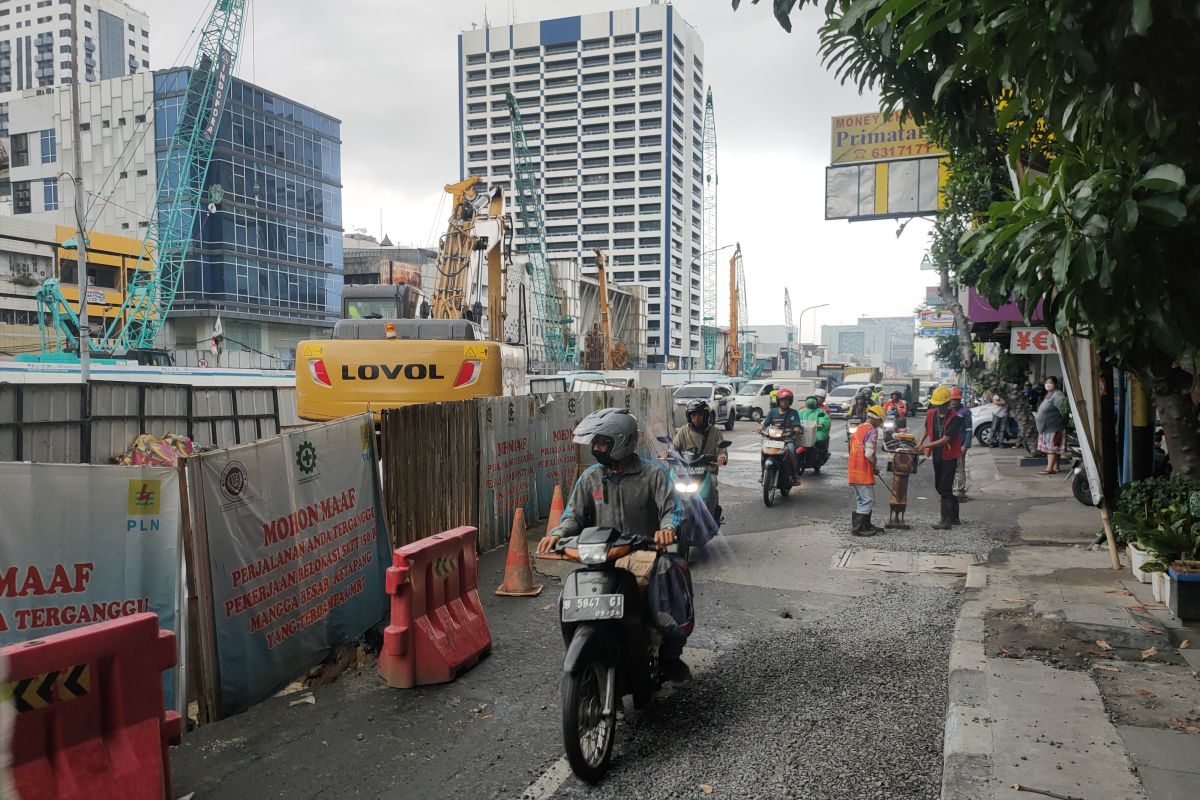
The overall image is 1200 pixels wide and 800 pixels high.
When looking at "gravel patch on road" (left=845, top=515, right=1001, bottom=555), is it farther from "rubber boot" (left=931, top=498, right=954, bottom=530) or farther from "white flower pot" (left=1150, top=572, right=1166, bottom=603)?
"white flower pot" (left=1150, top=572, right=1166, bottom=603)

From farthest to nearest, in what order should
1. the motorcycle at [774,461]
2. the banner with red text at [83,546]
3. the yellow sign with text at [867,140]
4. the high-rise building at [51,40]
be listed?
the high-rise building at [51,40]
the yellow sign with text at [867,140]
the motorcycle at [774,461]
the banner with red text at [83,546]

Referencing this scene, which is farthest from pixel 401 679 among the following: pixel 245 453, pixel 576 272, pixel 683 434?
pixel 576 272

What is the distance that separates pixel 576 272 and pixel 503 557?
78.3m

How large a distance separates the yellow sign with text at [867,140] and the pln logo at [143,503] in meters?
28.3

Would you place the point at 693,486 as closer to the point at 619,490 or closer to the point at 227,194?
the point at 619,490

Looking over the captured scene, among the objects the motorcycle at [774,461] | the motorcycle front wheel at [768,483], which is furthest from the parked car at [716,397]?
the motorcycle front wheel at [768,483]

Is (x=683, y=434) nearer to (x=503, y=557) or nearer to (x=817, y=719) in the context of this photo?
(x=503, y=557)

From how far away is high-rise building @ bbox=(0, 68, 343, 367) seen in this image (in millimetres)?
64438

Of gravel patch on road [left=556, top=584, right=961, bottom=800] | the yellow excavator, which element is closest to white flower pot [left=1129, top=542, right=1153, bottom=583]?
gravel patch on road [left=556, top=584, right=961, bottom=800]

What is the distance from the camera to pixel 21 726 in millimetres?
3176

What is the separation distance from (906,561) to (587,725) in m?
6.12

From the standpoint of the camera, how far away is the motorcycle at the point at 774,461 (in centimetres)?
1315

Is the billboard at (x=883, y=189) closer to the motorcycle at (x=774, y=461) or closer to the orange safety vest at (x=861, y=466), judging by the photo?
the motorcycle at (x=774, y=461)

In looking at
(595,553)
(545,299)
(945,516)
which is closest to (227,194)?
(545,299)
